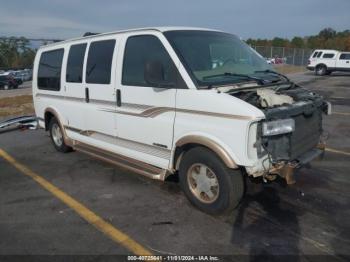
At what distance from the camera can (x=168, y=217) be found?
14.8 feet

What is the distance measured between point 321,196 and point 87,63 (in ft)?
13.5

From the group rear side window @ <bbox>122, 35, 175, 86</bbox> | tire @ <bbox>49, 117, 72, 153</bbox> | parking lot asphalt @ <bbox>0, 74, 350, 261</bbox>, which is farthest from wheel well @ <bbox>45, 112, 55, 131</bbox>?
rear side window @ <bbox>122, 35, 175, 86</bbox>

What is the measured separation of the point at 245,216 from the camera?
4.44m

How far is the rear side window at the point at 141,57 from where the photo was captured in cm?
469

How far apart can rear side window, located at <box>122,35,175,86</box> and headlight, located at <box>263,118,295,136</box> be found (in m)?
1.35

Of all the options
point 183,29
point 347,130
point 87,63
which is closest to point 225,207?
point 183,29

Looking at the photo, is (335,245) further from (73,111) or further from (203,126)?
(73,111)

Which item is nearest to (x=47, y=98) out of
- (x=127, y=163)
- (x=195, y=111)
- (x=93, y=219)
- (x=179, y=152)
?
(x=127, y=163)

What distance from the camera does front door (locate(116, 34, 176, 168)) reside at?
4.72m

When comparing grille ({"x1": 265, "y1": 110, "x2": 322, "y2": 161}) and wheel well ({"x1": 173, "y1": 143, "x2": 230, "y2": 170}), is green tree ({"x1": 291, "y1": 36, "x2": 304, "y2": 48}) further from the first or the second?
wheel well ({"x1": 173, "y1": 143, "x2": 230, "y2": 170})

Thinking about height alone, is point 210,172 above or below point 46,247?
above

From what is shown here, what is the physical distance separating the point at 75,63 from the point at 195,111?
3103mm

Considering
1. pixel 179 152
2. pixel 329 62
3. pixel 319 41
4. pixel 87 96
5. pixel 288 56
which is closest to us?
pixel 179 152

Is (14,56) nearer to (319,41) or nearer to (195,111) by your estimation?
(319,41)
